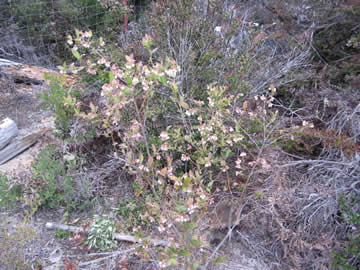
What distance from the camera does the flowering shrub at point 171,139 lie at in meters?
1.80

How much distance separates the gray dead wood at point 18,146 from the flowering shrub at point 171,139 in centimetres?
97

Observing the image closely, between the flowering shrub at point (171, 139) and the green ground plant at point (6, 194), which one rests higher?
the flowering shrub at point (171, 139)

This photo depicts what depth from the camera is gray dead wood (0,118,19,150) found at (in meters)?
3.28

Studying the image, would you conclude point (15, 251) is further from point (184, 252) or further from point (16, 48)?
point (16, 48)

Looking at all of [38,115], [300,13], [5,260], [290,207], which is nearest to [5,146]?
[38,115]

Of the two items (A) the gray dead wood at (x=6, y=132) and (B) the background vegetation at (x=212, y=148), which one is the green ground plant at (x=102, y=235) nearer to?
(B) the background vegetation at (x=212, y=148)

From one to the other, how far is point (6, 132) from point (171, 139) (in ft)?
6.84

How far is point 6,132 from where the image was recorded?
3338 millimetres

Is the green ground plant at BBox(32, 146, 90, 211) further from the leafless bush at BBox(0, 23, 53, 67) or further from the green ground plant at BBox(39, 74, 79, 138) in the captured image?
the leafless bush at BBox(0, 23, 53, 67)

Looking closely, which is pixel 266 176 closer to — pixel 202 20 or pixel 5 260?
pixel 202 20

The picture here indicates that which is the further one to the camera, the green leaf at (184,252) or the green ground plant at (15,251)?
the green ground plant at (15,251)

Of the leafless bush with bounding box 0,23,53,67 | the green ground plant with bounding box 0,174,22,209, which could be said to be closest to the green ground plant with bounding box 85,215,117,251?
the green ground plant with bounding box 0,174,22,209

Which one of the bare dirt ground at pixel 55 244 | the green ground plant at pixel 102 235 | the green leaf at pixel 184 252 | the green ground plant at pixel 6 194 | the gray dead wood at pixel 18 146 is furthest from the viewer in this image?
the gray dead wood at pixel 18 146

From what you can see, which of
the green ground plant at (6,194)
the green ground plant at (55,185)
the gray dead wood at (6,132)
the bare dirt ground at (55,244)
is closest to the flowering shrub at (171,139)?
the bare dirt ground at (55,244)
